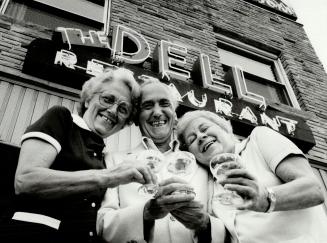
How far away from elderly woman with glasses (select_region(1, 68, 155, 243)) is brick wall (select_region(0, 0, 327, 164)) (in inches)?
96.2

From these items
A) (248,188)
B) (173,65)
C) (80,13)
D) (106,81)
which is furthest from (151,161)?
(80,13)

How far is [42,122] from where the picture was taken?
6.25 ft

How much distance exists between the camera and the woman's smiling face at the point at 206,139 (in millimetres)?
2369

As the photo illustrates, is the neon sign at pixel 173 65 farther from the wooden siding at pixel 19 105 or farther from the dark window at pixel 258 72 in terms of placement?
the dark window at pixel 258 72

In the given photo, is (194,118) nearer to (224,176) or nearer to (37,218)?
(224,176)

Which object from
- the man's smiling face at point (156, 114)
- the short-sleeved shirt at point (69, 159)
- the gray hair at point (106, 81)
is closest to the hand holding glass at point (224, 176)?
the short-sleeved shirt at point (69, 159)

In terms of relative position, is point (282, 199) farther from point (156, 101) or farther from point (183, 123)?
point (156, 101)

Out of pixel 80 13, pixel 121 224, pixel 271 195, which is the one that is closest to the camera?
pixel 271 195

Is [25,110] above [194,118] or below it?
above

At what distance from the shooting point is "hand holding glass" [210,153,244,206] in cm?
175

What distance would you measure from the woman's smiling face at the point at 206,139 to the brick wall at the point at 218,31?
2.49 meters

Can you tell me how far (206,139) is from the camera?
2.42 metres

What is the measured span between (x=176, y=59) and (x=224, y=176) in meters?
3.71

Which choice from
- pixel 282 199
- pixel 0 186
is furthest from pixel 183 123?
pixel 0 186
